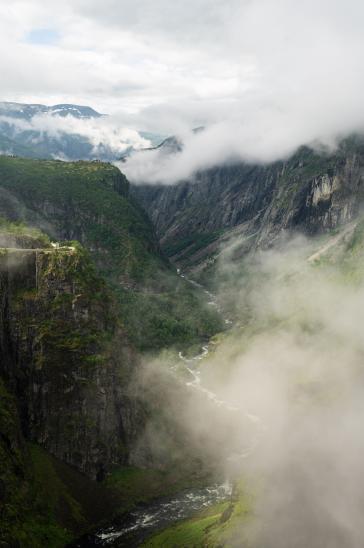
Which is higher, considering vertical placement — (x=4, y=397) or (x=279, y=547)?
(x=4, y=397)

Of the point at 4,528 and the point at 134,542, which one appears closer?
the point at 4,528

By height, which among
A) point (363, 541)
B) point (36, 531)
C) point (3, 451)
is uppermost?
point (3, 451)

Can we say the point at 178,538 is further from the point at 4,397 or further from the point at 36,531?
Result: the point at 4,397

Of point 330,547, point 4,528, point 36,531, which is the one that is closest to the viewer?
point 4,528

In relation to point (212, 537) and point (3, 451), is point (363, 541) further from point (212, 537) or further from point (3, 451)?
point (3, 451)

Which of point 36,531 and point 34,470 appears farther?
point 34,470

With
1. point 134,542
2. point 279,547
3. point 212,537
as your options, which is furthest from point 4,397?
point 279,547

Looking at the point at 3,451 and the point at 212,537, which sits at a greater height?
the point at 3,451

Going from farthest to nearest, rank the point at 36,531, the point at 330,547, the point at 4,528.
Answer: the point at 330,547 → the point at 36,531 → the point at 4,528

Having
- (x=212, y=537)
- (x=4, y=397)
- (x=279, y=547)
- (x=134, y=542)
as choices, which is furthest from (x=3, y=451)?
(x=279, y=547)
